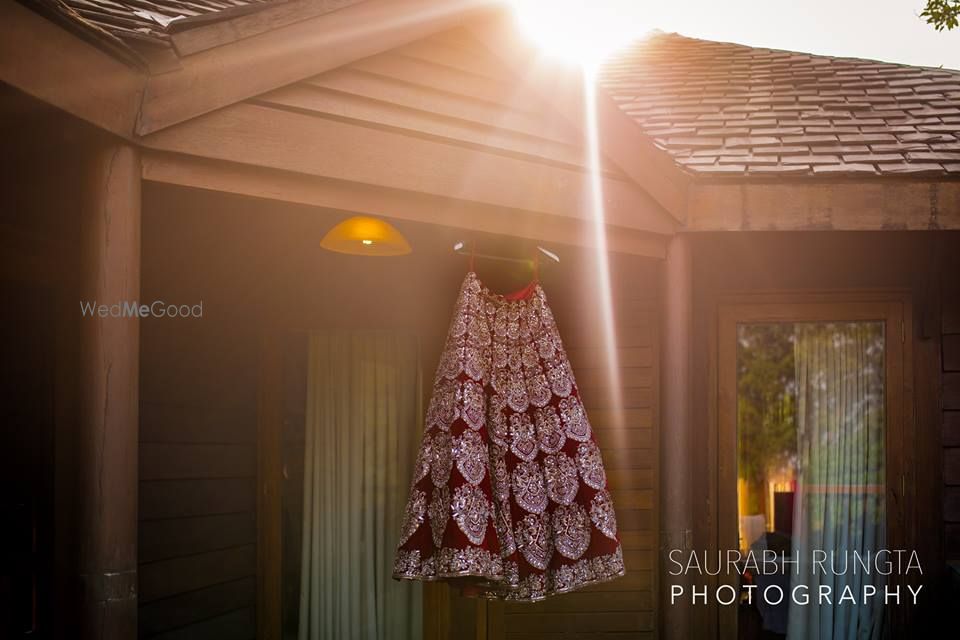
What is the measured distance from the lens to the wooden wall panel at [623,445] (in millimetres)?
5457

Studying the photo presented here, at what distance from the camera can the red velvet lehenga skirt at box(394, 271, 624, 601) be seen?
4.13 meters

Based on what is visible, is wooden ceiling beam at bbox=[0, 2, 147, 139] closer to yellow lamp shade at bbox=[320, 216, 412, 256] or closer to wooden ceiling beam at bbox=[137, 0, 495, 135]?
wooden ceiling beam at bbox=[137, 0, 495, 135]

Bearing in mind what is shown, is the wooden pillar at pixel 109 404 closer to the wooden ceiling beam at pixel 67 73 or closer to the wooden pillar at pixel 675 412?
the wooden ceiling beam at pixel 67 73

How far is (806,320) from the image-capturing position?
5.47 m

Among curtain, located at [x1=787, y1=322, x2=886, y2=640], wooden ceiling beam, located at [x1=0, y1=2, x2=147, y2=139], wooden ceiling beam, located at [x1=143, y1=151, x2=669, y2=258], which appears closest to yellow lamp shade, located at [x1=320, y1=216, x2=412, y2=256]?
wooden ceiling beam, located at [x1=143, y1=151, x2=669, y2=258]

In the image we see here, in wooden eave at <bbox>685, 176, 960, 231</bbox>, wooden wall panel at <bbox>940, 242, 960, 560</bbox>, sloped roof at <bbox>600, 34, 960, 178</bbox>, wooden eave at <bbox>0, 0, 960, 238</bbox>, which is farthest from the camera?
wooden wall panel at <bbox>940, 242, 960, 560</bbox>

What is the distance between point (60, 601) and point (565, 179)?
2.58 m

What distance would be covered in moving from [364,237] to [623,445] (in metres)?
1.96

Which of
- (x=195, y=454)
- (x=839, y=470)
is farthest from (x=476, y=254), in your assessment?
(x=839, y=470)

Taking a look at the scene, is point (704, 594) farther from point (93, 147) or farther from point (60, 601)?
point (93, 147)

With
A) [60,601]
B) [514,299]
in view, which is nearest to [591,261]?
[514,299]

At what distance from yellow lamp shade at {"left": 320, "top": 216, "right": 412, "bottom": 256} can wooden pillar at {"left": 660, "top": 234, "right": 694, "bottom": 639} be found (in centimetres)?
118

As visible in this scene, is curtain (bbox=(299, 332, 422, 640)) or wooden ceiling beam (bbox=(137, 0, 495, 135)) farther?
curtain (bbox=(299, 332, 422, 640))

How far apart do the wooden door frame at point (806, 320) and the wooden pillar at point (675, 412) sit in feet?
3.44
